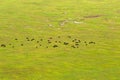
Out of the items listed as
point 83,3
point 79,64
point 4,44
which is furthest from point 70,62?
point 83,3

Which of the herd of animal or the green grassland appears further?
the herd of animal

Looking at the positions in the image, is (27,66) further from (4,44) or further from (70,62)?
(4,44)

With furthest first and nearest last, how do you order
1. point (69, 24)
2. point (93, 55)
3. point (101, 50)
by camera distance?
point (69, 24) < point (101, 50) < point (93, 55)

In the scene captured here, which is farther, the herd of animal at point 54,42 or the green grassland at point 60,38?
the herd of animal at point 54,42

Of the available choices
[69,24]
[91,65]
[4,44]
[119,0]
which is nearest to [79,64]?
[91,65]

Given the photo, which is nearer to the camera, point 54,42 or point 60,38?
point 54,42

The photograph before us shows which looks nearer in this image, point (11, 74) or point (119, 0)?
point (11, 74)

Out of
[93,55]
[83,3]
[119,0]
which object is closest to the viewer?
[93,55]
